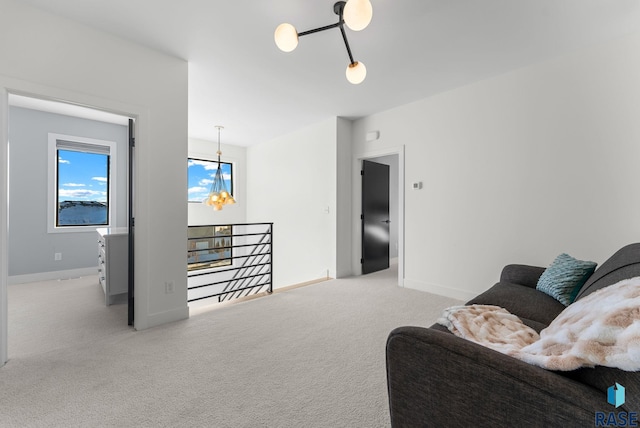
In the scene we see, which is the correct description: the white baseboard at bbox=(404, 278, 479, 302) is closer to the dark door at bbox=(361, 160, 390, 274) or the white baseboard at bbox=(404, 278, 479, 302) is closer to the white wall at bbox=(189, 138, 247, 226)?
the dark door at bbox=(361, 160, 390, 274)

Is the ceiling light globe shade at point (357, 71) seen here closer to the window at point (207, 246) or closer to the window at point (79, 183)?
the window at point (79, 183)

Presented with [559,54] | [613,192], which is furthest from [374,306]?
[559,54]

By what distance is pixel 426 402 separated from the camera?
0.95m

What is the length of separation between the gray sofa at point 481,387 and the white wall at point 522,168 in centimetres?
185

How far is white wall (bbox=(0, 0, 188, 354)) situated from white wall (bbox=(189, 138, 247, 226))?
346 cm

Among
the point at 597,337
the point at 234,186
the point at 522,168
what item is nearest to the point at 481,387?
the point at 597,337

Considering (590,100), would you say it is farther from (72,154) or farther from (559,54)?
(72,154)

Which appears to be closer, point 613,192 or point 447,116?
point 613,192

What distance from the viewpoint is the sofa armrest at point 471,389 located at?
714 mm

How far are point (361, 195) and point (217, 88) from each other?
268cm

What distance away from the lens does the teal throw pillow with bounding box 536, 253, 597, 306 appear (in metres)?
1.88

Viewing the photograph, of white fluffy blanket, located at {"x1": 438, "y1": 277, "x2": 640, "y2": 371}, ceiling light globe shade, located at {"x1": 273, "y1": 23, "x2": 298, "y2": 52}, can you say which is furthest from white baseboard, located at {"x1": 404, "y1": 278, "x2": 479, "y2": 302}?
ceiling light globe shade, located at {"x1": 273, "y1": 23, "x2": 298, "y2": 52}

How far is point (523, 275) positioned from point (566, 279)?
0.42 m

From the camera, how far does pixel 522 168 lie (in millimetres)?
3029
